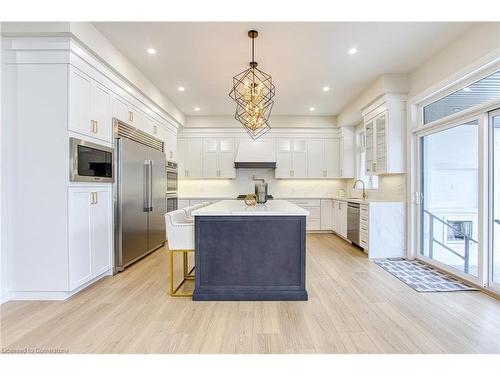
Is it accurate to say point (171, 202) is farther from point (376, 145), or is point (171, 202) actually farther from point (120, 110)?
point (376, 145)

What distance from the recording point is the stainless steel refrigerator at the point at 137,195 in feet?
12.0

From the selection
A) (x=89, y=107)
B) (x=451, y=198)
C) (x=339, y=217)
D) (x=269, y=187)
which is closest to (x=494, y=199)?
(x=451, y=198)

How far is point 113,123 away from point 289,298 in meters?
3.06

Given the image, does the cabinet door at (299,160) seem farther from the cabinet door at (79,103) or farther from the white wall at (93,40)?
the cabinet door at (79,103)

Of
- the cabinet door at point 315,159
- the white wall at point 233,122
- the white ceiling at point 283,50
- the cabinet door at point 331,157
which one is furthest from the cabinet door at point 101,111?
the cabinet door at point 331,157

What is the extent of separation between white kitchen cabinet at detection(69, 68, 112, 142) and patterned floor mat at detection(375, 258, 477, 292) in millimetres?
4095

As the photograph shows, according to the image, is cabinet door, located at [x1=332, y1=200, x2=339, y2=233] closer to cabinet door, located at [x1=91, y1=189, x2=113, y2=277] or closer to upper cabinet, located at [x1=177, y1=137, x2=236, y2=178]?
upper cabinet, located at [x1=177, y1=137, x2=236, y2=178]

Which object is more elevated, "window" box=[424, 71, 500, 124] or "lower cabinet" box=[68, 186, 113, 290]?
"window" box=[424, 71, 500, 124]

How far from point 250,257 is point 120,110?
107 inches

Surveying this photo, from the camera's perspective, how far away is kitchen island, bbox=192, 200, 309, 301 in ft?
9.12

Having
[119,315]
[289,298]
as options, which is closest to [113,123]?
[119,315]

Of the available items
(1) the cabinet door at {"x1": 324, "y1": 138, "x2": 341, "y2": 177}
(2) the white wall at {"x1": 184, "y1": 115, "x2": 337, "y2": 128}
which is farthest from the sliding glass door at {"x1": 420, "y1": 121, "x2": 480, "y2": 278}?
(2) the white wall at {"x1": 184, "y1": 115, "x2": 337, "y2": 128}

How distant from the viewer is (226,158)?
22.6 feet
